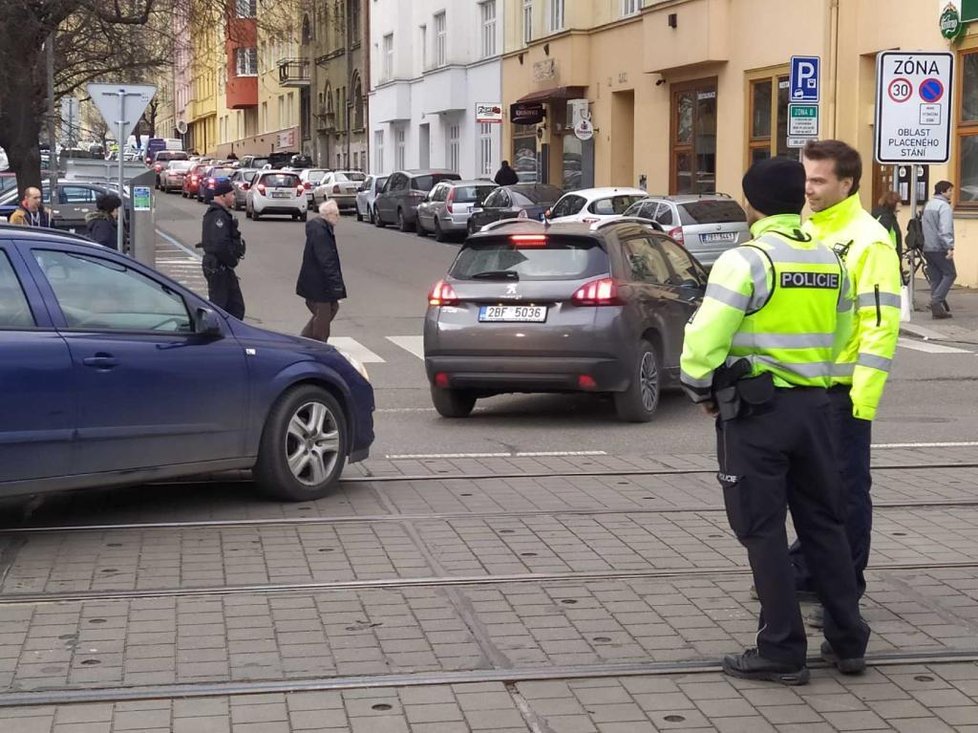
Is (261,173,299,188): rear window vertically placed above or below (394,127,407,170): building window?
below

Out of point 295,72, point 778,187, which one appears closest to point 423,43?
point 295,72

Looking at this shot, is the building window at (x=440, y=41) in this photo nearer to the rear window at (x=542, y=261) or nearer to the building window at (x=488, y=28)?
the building window at (x=488, y=28)

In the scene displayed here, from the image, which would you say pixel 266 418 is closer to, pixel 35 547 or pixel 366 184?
pixel 35 547

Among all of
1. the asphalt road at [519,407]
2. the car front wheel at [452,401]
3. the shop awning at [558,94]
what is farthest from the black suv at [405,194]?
the car front wheel at [452,401]

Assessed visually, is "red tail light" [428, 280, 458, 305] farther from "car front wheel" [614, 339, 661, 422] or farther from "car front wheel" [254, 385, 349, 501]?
"car front wheel" [254, 385, 349, 501]

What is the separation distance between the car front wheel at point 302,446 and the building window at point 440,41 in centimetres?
4539

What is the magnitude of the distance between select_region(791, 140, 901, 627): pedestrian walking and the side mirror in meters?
3.47

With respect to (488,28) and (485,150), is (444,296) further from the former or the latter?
(488,28)

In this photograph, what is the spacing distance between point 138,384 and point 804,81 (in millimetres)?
14684

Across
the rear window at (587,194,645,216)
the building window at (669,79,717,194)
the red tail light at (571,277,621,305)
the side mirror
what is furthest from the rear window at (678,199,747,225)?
the side mirror

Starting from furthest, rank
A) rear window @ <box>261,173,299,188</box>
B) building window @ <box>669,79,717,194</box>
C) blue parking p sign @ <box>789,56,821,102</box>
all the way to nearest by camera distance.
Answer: rear window @ <box>261,173,299,188</box> < building window @ <box>669,79,717,194</box> < blue parking p sign @ <box>789,56,821,102</box>

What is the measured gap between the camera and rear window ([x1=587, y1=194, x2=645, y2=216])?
28844 millimetres

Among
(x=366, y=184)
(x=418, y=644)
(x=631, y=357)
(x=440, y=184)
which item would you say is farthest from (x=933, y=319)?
(x=366, y=184)

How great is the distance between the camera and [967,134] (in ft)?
80.2
